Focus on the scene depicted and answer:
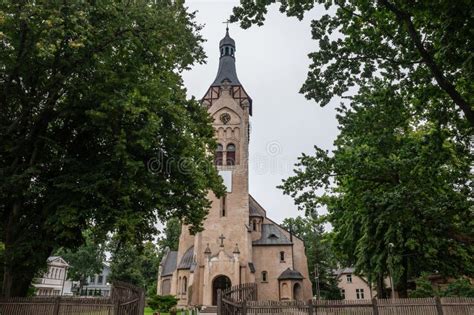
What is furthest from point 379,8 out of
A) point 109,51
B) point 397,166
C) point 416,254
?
point 416,254

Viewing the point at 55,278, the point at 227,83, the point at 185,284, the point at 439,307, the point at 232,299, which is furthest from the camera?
the point at 55,278

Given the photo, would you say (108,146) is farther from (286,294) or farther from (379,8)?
(286,294)

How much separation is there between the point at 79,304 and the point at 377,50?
485 inches

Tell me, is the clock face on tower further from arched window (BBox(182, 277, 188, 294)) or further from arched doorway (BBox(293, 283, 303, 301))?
arched doorway (BBox(293, 283, 303, 301))

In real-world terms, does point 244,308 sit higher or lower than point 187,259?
lower

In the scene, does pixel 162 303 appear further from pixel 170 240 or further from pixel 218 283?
pixel 170 240

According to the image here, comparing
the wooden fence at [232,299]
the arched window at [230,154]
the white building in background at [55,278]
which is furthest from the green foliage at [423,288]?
the white building in background at [55,278]

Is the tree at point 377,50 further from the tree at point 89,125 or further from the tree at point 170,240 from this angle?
the tree at point 170,240

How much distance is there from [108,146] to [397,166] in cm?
1053

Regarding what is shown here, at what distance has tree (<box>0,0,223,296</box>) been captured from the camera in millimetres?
11297

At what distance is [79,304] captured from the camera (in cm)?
1252

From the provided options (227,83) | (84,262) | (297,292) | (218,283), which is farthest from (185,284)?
(84,262)

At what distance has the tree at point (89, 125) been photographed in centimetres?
1130

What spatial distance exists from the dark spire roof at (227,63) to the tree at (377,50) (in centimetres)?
3214
